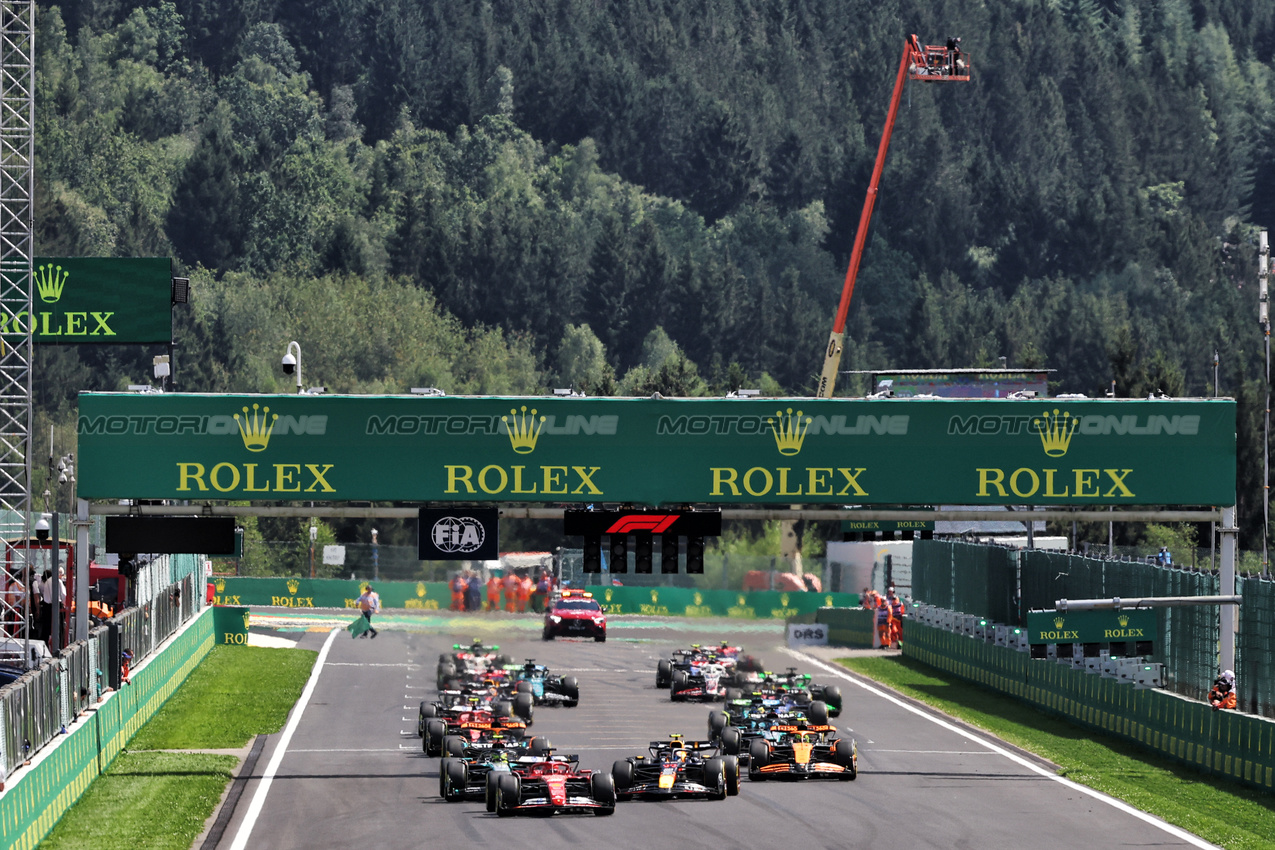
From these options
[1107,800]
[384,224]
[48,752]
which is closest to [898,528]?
[1107,800]

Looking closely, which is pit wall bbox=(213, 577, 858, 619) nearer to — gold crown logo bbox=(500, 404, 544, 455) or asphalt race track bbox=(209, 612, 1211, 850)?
asphalt race track bbox=(209, 612, 1211, 850)

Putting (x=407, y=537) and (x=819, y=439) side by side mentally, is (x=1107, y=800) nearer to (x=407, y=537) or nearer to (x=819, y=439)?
(x=819, y=439)

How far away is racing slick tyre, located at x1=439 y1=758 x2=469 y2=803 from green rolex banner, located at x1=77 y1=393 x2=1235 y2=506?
5496 mm

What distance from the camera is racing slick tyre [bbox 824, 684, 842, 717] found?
39312 mm

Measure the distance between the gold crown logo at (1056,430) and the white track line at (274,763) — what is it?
45.8 feet

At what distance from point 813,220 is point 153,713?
541 ft

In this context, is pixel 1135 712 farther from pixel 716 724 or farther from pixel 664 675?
pixel 664 675

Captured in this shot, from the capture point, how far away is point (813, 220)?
19938 cm

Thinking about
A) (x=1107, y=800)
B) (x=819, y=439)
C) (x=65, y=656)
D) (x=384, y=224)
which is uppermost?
(x=384, y=224)

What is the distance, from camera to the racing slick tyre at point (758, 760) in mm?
31328

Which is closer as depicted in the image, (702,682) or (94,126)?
(702,682)

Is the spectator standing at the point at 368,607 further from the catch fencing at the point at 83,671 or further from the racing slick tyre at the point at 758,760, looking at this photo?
the racing slick tyre at the point at 758,760

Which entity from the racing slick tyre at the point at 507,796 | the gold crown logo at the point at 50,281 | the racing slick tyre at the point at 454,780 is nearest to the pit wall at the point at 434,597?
the gold crown logo at the point at 50,281

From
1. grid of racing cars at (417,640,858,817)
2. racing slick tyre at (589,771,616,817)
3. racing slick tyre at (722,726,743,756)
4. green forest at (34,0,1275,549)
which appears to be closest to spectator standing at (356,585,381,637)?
grid of racing cars at (417,640,858,817)
